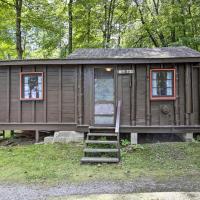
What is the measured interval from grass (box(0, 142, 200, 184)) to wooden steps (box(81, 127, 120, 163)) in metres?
0.26

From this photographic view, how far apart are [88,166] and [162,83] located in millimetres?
4309

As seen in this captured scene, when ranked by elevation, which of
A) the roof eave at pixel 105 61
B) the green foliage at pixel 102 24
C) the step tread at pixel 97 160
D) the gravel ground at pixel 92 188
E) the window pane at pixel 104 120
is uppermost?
the green foliage at pixel 102 24

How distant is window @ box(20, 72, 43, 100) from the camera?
33.1 ft

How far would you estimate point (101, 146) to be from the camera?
8.30 meters

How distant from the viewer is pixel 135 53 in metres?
10.9

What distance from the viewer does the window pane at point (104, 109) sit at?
32.2ft

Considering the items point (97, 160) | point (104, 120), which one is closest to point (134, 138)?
point (104, 120)

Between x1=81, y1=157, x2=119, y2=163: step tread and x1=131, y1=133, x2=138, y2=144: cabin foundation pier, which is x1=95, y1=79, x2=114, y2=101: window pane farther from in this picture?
x1=81, y1=157, x2=119, y2=163: step tread

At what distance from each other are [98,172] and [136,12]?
760 inches

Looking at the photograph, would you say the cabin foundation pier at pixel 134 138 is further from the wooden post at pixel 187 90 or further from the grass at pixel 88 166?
the wooden post at pixel 187 90

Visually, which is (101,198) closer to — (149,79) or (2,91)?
(149,79)

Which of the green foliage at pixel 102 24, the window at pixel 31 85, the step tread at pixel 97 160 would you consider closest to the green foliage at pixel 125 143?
the step tread at pixel 97 160

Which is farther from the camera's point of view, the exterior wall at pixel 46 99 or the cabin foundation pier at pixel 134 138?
the exterior wall at pixel 46 99

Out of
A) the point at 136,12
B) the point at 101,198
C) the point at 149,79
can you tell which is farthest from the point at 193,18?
the point at 101,198
